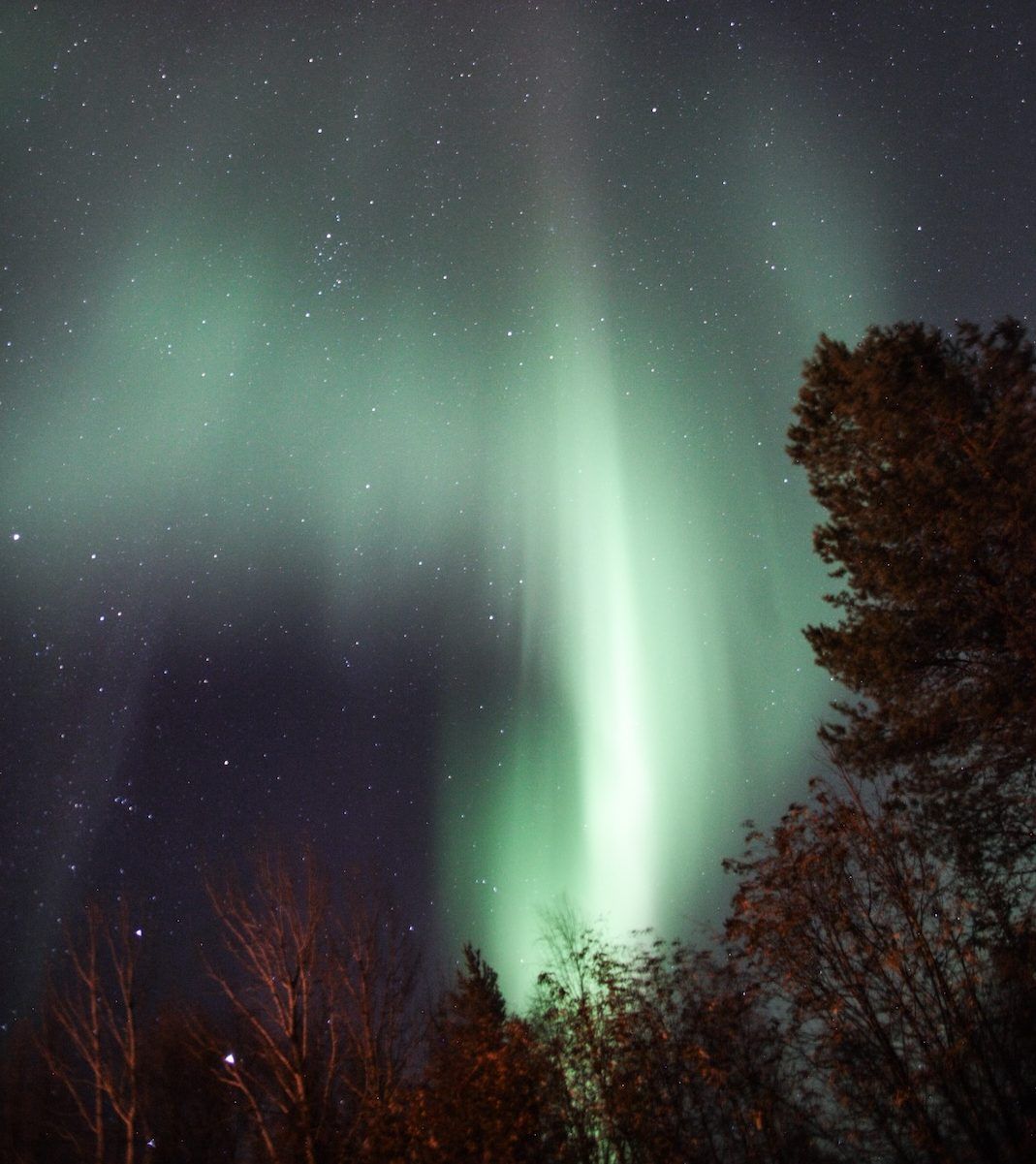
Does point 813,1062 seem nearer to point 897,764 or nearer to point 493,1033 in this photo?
point 493,1033

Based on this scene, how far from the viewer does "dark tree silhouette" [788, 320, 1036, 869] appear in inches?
472

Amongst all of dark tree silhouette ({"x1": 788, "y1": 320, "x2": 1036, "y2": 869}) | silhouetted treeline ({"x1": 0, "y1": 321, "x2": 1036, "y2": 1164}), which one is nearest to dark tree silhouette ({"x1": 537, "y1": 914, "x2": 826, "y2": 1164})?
silhouetted treeline ({"x1": 0, "y1": 321, "x2": 1036, "y2": 1164})

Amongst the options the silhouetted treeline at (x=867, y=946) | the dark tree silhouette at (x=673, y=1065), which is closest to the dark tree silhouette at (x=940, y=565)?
the silhouetted treeline at (x=867, y=946)

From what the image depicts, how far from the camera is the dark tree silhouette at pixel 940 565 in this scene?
472 inches

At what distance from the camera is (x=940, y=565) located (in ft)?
41.3

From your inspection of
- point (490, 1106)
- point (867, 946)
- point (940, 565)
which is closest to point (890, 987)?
point (867, 946)

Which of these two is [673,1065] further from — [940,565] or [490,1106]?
[940,565]

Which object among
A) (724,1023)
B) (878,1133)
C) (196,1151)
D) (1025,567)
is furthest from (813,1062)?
(196,1151)

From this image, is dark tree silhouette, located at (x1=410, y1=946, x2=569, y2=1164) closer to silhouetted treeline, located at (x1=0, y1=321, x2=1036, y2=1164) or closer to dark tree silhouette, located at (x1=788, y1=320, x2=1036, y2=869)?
silhouetted treeline, located at (x1=0, y1=321, x2=1036, y2=1164)

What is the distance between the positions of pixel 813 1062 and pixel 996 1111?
198 cm

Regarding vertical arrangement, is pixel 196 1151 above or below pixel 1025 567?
Result: above

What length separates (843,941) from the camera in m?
8.81

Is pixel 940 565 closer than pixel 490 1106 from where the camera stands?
No

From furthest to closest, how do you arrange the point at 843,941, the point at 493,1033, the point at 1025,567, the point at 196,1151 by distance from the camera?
1. the point at 196,1151
2. the point at 1025,567
3. the point at 493,1033
4. the point at 843,941
